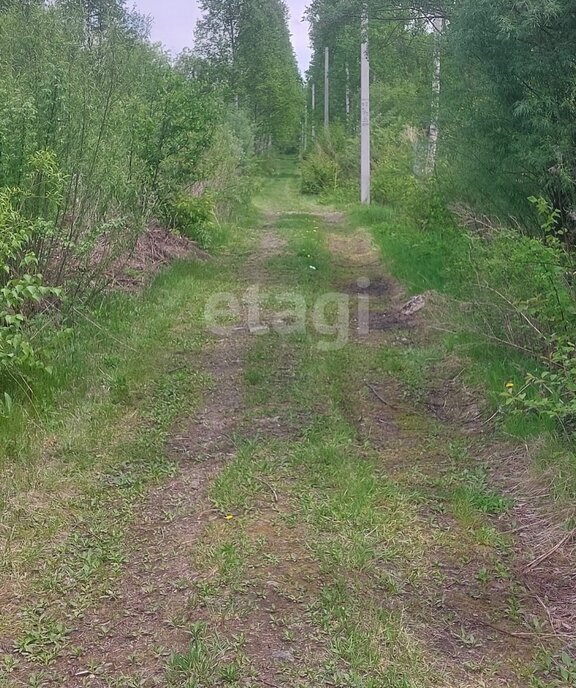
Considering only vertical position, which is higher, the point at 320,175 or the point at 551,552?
the point at 320,175

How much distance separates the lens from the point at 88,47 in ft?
23.5

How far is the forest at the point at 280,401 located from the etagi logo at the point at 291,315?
5 cm

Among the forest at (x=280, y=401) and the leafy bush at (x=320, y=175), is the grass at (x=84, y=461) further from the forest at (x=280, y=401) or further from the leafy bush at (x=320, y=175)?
the leafy bush at (x=320, y=175)

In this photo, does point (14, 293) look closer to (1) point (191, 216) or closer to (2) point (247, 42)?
(1) point (191, 216)

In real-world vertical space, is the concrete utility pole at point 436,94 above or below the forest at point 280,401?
above

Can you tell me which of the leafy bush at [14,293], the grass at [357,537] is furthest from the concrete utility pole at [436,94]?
the leafy bush at [14,293]

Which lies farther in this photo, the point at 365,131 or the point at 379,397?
the point at 365,131

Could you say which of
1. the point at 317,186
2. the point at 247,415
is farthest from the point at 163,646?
the point at 317,186

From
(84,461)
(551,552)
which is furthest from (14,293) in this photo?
(551,552)

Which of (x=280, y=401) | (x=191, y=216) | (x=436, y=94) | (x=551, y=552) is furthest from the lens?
(x=191, y=216)

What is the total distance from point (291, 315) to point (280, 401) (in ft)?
7.96

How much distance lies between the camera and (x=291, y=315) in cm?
703

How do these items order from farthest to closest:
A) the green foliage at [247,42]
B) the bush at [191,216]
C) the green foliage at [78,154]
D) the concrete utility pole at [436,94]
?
the green foliage at [247,42]
the bush at [191,216]
the concrete utility pole at [436,94]
the green foliage at [78,154]

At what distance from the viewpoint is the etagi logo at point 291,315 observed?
254 inches
